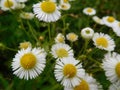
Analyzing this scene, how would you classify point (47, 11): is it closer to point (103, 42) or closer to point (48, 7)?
point (48, 7)

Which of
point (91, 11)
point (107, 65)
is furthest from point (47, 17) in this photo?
point (91, 11)

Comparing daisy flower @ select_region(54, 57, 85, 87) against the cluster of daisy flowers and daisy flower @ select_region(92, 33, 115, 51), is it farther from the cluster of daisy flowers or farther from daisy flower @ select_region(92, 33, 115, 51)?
daisy flower @ select_region(92, 33, 115, 51)

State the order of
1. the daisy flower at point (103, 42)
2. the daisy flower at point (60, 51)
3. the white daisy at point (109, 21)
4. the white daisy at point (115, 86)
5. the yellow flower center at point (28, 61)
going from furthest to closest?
the white daisy at point (109, 21)
the daisy flower at point (103, 42)
the daisy flower at point (60, 51)
the white daisy at point (115, 86)
the yellow flower center at point (28, 61)

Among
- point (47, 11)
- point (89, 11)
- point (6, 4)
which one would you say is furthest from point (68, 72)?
point (89, 11)

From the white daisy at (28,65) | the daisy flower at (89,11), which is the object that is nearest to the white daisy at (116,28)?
the daisy flower at (89,11)

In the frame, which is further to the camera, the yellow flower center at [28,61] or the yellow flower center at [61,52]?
the yellow flower center at [61,52]

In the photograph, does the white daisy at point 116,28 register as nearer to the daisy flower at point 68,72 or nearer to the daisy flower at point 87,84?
the daisy flower at point 87,84

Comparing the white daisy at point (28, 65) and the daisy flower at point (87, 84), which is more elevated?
the white daisy at point (28, 65)
